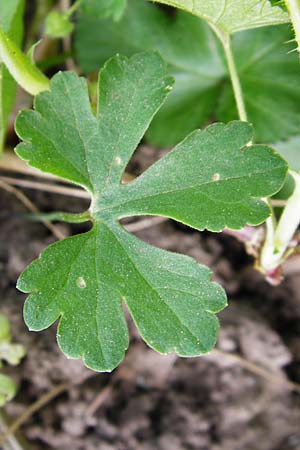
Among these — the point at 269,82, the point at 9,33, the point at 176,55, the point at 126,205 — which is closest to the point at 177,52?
the point at 176,55

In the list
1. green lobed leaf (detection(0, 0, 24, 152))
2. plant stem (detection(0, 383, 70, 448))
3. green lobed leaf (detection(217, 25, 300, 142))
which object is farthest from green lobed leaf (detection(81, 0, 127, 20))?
plant stem (detection(0, 383, 70, 448))

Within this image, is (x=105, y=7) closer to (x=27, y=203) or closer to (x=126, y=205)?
(x=126, y=205)

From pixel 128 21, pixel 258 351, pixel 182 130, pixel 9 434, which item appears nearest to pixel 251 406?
pixel 258 351

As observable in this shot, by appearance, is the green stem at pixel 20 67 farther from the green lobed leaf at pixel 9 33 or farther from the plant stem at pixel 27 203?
the plant stem at pixel 27 203

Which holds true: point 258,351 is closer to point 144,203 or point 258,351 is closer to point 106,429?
point 106,429

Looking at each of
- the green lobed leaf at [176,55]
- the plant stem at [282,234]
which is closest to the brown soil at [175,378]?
the green lobed leaf at [176,55]

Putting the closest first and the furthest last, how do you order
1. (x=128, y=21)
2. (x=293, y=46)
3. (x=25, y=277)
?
(x=25, y=277) → (x=293, y=46) → (x=128, y=21)
